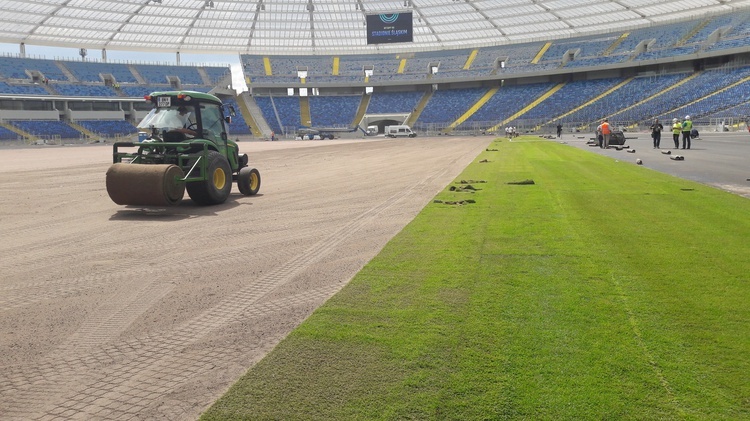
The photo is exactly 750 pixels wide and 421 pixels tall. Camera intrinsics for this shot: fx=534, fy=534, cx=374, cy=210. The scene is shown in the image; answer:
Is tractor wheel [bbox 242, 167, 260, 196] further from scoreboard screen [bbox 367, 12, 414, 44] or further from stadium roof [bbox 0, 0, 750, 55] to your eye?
scoreboard screen [bbox 367, 12, 414, 44]

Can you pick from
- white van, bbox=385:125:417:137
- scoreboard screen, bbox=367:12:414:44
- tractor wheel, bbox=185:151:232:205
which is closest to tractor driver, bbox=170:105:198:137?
tractor wheel, bbox=185:151:232:205

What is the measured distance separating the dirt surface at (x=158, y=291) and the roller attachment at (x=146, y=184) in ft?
1.19

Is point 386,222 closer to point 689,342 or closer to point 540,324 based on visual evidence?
point 540,324

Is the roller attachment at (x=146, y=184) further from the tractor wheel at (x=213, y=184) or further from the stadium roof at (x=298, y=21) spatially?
the stadium roof at (x=298, y=21)

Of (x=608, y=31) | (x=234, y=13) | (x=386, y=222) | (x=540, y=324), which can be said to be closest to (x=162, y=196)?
(x=386, y=222)

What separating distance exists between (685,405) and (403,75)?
8899cm

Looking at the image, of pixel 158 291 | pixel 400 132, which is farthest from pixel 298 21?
pixel 158 291

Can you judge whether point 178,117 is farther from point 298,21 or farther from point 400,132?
point 298,21

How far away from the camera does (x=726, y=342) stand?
147 inches

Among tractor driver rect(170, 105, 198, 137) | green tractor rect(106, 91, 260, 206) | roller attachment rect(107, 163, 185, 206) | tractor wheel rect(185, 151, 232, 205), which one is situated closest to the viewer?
roller attachment rect(107, 163, 185, 206)

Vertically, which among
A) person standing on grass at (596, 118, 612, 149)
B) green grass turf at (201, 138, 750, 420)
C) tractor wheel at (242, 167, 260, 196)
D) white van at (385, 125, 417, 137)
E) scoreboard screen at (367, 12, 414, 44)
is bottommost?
green grass turf at (201, 138, 750, 420)

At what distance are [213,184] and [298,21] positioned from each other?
74.2 m

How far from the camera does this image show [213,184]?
11.6m

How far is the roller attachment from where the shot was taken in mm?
10328
